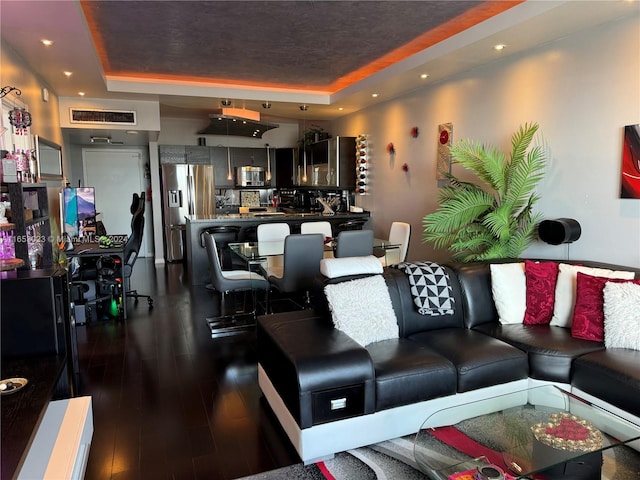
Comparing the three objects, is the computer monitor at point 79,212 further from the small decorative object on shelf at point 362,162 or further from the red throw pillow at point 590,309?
the red throw pillow at point 590,309

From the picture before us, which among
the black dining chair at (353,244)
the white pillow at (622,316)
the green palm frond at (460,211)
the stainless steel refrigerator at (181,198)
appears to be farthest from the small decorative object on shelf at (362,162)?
the white pillow at (622,316)

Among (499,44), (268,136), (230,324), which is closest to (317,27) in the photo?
(499,44)

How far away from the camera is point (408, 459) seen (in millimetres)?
2229

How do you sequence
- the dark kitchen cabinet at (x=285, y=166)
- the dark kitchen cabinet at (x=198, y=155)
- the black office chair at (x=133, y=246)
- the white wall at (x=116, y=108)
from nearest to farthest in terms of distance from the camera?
1. the black office chair at (x=133, y=246)
2. the white wall at (x=116, y=108)
3. the dark kitchen cabinet at (x=198, y=155)
4. the dark kitchen cabinet at (x=285, y=166)

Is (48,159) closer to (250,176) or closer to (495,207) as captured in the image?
(250,176)

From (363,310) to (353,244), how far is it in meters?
1.61

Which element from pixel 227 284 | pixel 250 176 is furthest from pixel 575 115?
pixel 250 176

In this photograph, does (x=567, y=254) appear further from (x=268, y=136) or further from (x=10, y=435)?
(x=268, y=136)

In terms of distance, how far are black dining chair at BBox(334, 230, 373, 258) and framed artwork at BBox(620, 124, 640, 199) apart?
2212 mm

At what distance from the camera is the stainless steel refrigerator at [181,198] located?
7.92 meters

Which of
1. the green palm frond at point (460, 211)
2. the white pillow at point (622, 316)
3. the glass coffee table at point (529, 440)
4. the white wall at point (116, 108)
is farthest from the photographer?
the white wall at point (116, 108)

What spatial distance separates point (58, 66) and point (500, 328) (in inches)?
193

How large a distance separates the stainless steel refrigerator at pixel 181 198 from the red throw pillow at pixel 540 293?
6159 mm

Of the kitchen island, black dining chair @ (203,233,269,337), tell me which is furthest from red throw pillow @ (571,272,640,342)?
the kitchen island
